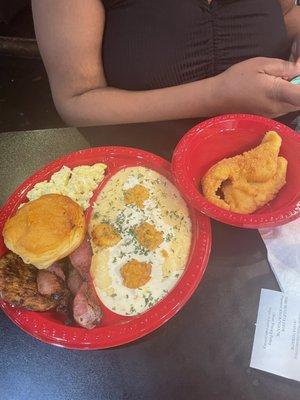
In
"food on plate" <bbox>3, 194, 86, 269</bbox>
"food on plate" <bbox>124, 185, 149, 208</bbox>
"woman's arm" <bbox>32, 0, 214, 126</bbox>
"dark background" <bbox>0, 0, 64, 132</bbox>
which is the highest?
"woman's arm" <bbox>32, 0, 214, 126</bbox>

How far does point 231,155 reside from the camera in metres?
1.19

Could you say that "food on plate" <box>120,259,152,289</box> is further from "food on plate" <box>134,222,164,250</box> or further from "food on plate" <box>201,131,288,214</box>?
"food on plate" <box>201,131,288,214</box>

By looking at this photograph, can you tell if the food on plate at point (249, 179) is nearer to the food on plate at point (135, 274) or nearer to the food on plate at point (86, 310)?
the food on plate at point (135, 274)

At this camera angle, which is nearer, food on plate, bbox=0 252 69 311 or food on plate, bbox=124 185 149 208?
food on plate, bbox=0 252 69 311

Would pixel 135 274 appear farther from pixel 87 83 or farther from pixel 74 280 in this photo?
pixel 87 83

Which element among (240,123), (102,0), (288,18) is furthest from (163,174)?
(288,18)

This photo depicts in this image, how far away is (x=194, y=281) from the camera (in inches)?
37.4

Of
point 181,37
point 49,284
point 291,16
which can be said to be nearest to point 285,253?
point 49,284

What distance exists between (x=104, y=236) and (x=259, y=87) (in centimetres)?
60

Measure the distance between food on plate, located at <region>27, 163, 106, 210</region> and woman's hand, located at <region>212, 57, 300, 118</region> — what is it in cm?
43

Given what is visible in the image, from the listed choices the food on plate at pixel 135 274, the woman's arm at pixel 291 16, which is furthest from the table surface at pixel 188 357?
the woman's arm at pixel 291 16

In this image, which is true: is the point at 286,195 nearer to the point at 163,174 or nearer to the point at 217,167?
the point at 217,167

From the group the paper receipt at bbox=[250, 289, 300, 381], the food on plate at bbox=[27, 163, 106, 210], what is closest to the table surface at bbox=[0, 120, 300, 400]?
the paper receipt at bbox=[250, 289, 300, 381]

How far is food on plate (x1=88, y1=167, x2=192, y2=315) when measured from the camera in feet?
3.16
